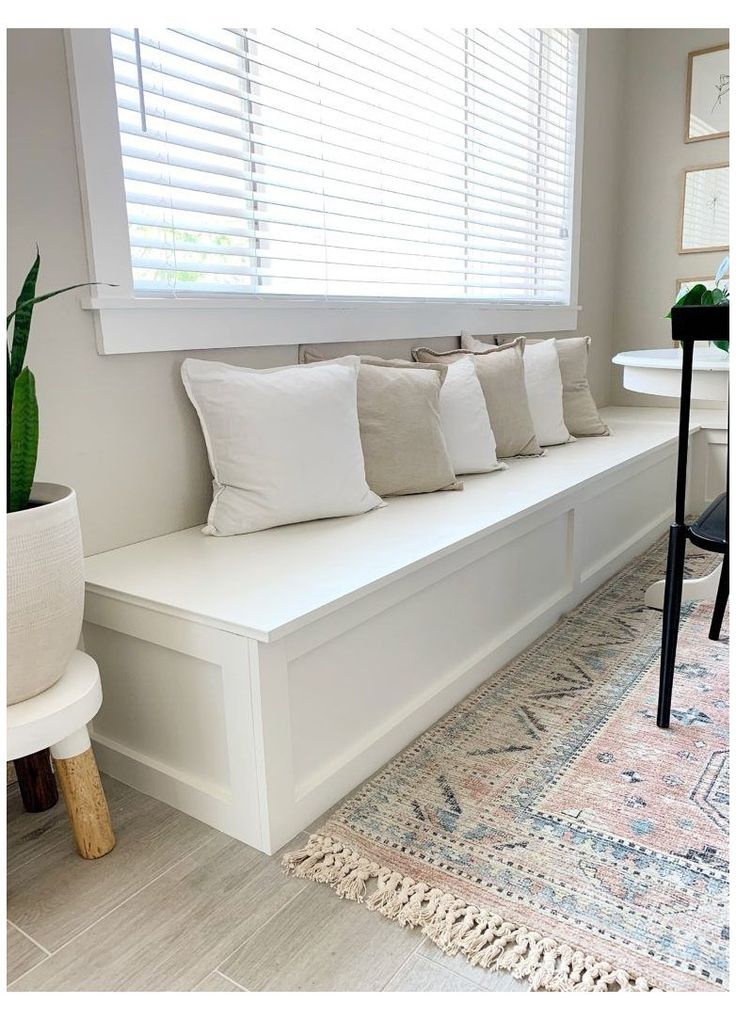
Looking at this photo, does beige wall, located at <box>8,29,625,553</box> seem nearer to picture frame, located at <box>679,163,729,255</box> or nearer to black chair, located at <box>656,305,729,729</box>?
black chair, located at <box>656,305,729,729</box>

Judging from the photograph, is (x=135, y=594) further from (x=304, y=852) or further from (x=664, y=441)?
(x=664, y=441)

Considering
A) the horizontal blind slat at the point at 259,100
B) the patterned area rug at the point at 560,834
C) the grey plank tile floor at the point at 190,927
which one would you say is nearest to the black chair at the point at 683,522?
the patterned area rug at the point at 560,834

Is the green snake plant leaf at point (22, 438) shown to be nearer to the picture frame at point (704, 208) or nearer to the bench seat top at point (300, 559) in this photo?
the bench seat top at point (300, 559)

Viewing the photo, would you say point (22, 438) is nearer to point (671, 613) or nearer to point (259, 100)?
point (259, 100)

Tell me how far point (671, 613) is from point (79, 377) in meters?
1.40

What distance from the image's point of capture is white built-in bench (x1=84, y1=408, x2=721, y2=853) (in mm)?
1426

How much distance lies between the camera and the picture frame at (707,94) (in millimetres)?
3752

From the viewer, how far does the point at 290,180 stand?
221 cm

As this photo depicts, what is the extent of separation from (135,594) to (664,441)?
7.95ft

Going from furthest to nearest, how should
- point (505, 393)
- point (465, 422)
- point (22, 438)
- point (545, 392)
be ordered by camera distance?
point (545, 392) → point (505, 393) → point (465, 422) → point (22, 438)

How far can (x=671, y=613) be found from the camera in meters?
1.75

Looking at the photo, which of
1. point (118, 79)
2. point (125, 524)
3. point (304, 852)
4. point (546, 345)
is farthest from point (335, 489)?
point (546, 345)

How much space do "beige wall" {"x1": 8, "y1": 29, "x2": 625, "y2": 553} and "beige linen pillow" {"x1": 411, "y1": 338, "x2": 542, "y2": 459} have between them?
0.76 m

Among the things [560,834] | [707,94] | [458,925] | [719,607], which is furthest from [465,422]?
[707,94]
